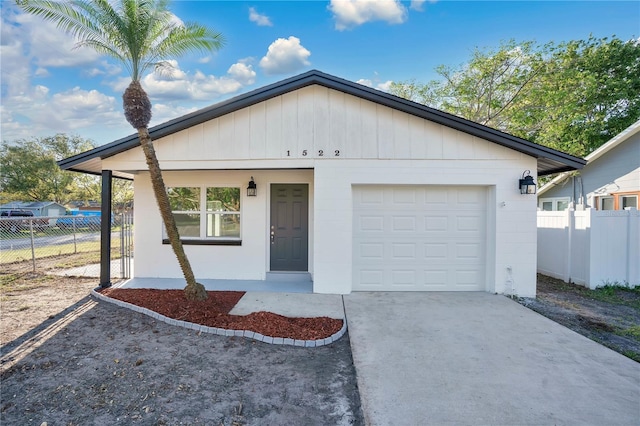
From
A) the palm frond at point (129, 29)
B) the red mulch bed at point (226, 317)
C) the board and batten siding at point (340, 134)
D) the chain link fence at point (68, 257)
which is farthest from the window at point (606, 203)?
the chain link fence at point (68, 257)

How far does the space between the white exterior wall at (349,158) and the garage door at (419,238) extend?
0.29 m

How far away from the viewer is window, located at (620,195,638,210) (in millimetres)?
9556

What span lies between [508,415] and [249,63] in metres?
11.1

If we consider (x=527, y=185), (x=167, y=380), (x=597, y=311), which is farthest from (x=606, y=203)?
(x=167, y=380)

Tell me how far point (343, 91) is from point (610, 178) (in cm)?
1021

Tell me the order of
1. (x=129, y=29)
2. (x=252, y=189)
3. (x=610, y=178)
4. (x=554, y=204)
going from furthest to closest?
(x=554, y=204) < (x=610, y=178) < (x=252, y=189) < (x=129, y=29)

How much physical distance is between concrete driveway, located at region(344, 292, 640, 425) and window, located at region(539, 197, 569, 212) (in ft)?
32.9

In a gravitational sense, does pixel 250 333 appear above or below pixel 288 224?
below

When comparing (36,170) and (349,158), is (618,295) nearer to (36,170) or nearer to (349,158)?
(349,158)

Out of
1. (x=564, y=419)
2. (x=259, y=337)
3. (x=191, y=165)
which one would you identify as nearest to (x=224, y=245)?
(x=191, y=165)

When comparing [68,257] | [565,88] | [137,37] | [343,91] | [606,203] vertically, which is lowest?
[68,257]

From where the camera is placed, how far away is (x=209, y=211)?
7.75 meters

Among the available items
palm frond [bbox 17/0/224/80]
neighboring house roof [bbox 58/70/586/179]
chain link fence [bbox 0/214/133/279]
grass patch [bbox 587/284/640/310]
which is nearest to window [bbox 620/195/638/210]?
grass patch [bbox 587/284/640/310]

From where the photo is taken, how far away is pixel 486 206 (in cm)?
673
